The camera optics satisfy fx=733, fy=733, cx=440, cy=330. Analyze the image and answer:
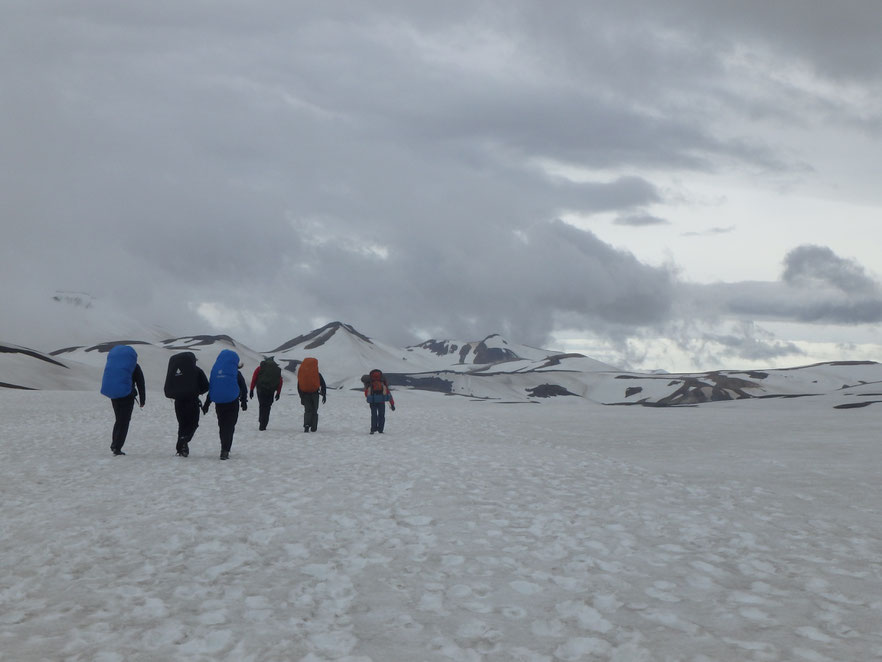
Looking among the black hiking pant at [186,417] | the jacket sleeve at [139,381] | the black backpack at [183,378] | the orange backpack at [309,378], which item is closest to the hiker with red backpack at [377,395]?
the orange backpack at [309,378]

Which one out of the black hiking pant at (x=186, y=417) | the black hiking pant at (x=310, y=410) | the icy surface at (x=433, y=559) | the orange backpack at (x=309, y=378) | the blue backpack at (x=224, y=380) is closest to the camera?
the icy surface at (x=433, y=559)

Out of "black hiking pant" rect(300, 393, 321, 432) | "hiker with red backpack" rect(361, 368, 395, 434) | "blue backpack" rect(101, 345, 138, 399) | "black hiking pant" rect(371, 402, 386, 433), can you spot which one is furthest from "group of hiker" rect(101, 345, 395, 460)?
"black hiking pant" rect(371, 402, 386, 433)

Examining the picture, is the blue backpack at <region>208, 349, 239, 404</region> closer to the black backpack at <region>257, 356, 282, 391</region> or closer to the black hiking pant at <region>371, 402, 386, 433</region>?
the black backpack at <region>257, 356, 282, 391</region>

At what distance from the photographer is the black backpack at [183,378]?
16066mm

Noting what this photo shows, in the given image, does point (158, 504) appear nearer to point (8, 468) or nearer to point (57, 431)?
point (8, 468)

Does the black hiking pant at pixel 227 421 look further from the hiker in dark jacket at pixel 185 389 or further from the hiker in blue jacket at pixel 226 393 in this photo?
the hiker in dark jacket at pixel 185 389

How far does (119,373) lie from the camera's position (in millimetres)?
16109

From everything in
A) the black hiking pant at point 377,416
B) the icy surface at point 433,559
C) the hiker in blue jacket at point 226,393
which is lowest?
the icy surface at point 433,559

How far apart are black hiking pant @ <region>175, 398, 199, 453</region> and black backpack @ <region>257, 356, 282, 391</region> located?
5.90 metres

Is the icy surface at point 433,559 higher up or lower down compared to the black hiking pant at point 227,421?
lower down

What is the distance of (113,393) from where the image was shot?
1599 cm

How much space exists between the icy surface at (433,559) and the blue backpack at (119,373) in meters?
1.56

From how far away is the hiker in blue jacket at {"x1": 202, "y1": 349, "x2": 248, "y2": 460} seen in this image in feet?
52.5

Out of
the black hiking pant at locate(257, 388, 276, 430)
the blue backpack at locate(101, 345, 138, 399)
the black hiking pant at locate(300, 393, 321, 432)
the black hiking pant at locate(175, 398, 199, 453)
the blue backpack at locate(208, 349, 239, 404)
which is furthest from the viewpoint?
the black hiking pant at locate(300, 393, 321, 432)
